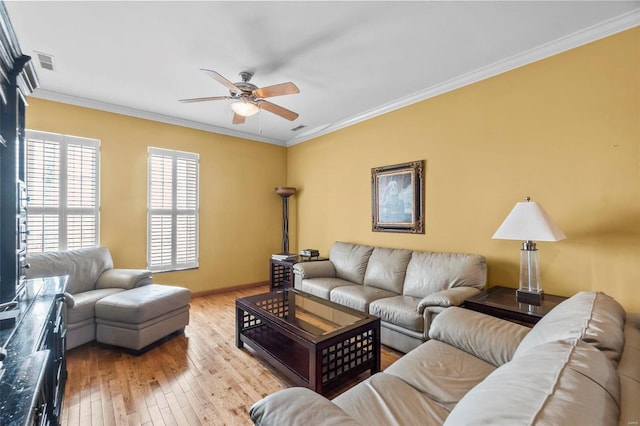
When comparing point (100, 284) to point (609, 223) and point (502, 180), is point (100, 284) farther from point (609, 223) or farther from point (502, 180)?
point (609, 223)

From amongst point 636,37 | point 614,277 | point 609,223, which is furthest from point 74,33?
point 614,277

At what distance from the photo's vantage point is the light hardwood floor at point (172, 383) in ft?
6.03

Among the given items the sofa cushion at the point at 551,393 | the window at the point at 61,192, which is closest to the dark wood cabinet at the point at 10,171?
the window at the point at 61,192

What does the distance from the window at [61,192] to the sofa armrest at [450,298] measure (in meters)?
4.01

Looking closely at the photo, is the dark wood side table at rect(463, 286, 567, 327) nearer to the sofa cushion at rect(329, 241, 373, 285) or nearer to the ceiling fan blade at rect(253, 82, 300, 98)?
the sofa cushion at rect(329, 241, 373, 285)

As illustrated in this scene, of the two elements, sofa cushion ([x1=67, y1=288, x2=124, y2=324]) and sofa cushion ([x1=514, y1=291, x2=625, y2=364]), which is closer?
sofa cushion ([x1=514, y1=291, x2=625, y2=364])

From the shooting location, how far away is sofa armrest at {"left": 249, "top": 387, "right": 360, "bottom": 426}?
0.92 meters

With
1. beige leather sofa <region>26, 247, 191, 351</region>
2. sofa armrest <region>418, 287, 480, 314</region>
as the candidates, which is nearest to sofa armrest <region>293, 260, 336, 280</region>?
beige leather sofa <region>26, 247, 191, 351</region>

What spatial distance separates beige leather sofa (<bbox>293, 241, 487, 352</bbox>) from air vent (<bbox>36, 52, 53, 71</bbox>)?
3.32m

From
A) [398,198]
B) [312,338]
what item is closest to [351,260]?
[398,198]

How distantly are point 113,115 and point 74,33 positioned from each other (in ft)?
5.54

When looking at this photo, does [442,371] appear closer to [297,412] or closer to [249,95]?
[297,412]

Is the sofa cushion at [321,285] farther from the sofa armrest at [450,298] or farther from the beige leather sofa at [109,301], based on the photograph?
the beige leather sofa at [109,301]

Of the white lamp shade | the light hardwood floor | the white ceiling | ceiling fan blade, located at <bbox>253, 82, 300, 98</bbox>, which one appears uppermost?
the white ceiling
